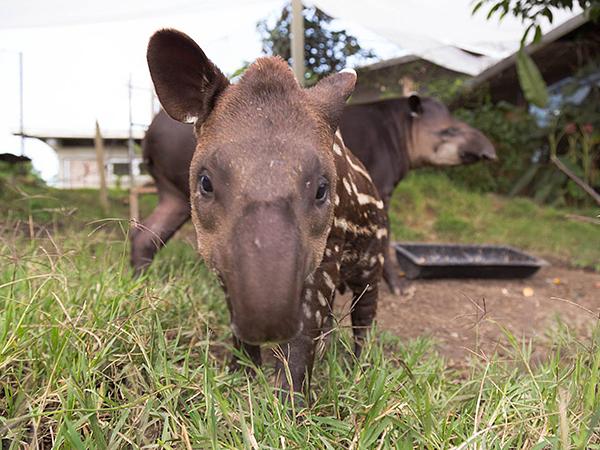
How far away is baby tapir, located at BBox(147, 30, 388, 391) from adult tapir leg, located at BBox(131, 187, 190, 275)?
1605mm

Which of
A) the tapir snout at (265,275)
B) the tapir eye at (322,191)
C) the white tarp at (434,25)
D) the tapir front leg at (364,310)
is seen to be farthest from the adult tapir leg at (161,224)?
the white tarp at (434,25)

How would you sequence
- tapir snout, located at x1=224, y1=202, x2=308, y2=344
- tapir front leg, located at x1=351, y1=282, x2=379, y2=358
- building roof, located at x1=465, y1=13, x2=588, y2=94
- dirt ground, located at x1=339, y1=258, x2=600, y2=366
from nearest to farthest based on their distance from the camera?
tapir snout, located at x1=224, y1=202, x2=308, y2=344 → tapir front leg, located at x1=351, y1=282, x2=379, y2=358 → dirt ground, located at x1=339, y1=258, x2=600, y2=366 → building roof, located at x1=465, y1=13, x2=588, y2=94

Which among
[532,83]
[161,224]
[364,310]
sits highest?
[532,83]

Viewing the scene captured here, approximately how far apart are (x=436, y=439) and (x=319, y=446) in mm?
350

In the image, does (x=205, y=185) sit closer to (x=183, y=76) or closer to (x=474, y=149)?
(x=183, y=76)

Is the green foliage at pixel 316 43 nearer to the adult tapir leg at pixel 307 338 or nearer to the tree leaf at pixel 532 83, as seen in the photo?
the tree leaf at pixel 532 83

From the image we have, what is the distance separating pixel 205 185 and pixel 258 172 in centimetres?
23

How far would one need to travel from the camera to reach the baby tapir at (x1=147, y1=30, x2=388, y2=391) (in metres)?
1.34

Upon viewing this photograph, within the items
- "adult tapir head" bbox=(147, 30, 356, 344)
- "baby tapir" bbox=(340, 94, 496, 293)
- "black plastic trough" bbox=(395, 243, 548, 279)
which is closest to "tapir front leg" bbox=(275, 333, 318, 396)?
"adult tapir head" bbox=(147, 30, 356, 344)

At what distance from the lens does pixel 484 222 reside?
8.43m

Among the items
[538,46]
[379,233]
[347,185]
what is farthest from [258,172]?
[538,46]

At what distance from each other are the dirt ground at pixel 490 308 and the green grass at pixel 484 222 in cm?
110

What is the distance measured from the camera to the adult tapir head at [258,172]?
1.34 meters

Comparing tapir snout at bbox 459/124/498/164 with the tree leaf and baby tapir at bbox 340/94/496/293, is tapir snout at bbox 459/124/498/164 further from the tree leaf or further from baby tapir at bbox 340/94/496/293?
the tree leaf
